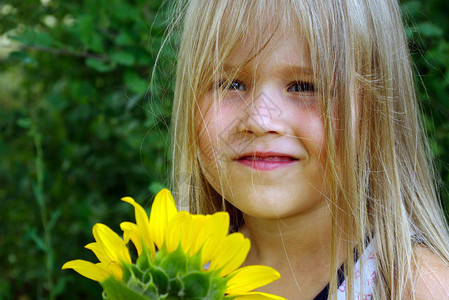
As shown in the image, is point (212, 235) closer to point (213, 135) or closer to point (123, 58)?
point (213, 135)

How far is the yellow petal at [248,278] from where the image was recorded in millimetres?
560

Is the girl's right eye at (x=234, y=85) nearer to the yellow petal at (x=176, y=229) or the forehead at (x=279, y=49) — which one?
the forehead at (x=279, y=49)

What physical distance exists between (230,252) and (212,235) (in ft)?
0.09

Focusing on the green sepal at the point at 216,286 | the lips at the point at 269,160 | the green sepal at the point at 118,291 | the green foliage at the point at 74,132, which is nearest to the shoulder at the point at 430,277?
the lips at the point at 269,160

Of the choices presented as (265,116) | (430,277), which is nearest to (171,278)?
(265,116)

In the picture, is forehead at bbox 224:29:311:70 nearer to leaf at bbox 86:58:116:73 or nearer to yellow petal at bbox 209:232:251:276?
yellow petal at bbox 209:232:251:276

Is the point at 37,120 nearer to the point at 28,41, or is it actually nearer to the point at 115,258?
the point at 28,41

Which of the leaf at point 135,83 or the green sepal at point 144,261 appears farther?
the leaf at point 135,83

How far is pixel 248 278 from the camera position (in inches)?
22.4

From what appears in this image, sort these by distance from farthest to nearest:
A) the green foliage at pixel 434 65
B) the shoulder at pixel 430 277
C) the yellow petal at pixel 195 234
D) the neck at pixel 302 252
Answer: the green foliage at pixel 434 65
the neck at pixel 302 252
the shoulder at pixel 430 277
the yellow petal at pixel 195 234

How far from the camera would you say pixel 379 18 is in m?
0.99

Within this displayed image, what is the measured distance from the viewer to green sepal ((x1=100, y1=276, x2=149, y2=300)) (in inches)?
17.0

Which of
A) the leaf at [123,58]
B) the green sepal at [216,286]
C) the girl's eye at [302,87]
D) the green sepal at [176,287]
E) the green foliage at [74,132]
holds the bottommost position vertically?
the green foliage at [74,132]

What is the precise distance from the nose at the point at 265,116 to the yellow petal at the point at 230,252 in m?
0.38
